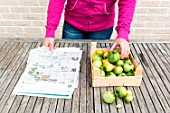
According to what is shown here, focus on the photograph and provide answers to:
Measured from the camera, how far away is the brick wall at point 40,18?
2.04 m

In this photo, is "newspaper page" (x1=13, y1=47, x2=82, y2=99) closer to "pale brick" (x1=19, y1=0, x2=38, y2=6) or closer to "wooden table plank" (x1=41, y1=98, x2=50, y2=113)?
"wooden table plank" (x1=41, y1=98, x2=50, y2=113)

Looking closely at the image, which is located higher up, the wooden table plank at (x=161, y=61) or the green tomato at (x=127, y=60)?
the green tomato at (x=127, y=60)

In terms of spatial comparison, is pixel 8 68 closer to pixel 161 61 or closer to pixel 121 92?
pixel 121 92

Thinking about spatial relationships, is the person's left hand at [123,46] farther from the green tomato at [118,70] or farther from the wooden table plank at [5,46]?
the wooden table plank at [5,46]

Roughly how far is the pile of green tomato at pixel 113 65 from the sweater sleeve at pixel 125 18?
5.0 inches

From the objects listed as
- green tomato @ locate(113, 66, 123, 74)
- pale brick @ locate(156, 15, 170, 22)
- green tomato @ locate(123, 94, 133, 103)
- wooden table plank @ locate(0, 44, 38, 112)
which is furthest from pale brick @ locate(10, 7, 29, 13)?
green tomato @ locate(123, 94, 133, 103)

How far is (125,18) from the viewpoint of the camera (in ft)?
3.61

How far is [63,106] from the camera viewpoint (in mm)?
844

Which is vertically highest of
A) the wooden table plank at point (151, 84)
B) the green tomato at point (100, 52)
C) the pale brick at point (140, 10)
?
the green tomato at point (100, 52)

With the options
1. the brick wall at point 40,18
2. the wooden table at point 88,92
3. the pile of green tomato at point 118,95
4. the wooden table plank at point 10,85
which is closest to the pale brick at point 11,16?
the brick wall at point 40,18

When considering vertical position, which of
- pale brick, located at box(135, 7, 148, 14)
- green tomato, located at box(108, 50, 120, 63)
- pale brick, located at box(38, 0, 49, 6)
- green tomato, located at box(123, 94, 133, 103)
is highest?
green tomato, located at box(108, 50, 120, 63)

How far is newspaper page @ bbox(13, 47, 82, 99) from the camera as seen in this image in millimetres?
906

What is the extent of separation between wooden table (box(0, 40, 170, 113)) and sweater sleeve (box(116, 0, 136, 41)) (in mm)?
173

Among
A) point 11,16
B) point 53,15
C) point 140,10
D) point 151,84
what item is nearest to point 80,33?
point 53,15
